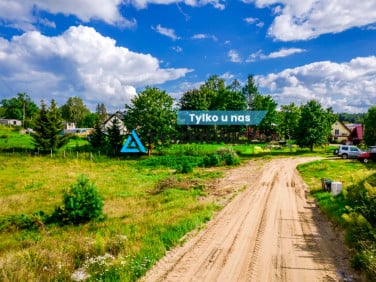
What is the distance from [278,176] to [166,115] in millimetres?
20796

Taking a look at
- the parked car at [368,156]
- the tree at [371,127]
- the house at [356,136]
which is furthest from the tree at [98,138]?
the house at [356,136]

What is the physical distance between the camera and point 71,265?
7.85 metres

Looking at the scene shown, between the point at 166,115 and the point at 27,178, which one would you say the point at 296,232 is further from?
the point at 166,115

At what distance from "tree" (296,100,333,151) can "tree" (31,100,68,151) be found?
3679cm

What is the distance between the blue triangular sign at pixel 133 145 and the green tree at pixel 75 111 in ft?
243

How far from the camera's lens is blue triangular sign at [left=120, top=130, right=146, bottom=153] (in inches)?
1494

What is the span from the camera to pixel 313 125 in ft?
121

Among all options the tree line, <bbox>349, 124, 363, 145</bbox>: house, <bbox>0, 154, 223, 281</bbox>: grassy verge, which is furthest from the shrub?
<bbox>349, 124, 363, 145</bbox>: house

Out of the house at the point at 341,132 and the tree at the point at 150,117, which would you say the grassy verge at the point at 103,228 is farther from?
the house at the point at 341,132

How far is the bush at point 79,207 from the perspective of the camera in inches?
507

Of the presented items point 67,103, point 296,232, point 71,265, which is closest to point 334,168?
point 296,232

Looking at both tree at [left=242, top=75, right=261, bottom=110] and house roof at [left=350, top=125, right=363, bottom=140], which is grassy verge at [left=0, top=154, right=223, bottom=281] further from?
house roof at [left=350, top=125, right=363, bottom=140]

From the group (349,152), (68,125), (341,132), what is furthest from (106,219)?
(68,125)

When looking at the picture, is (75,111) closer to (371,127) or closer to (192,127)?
(192,127)
